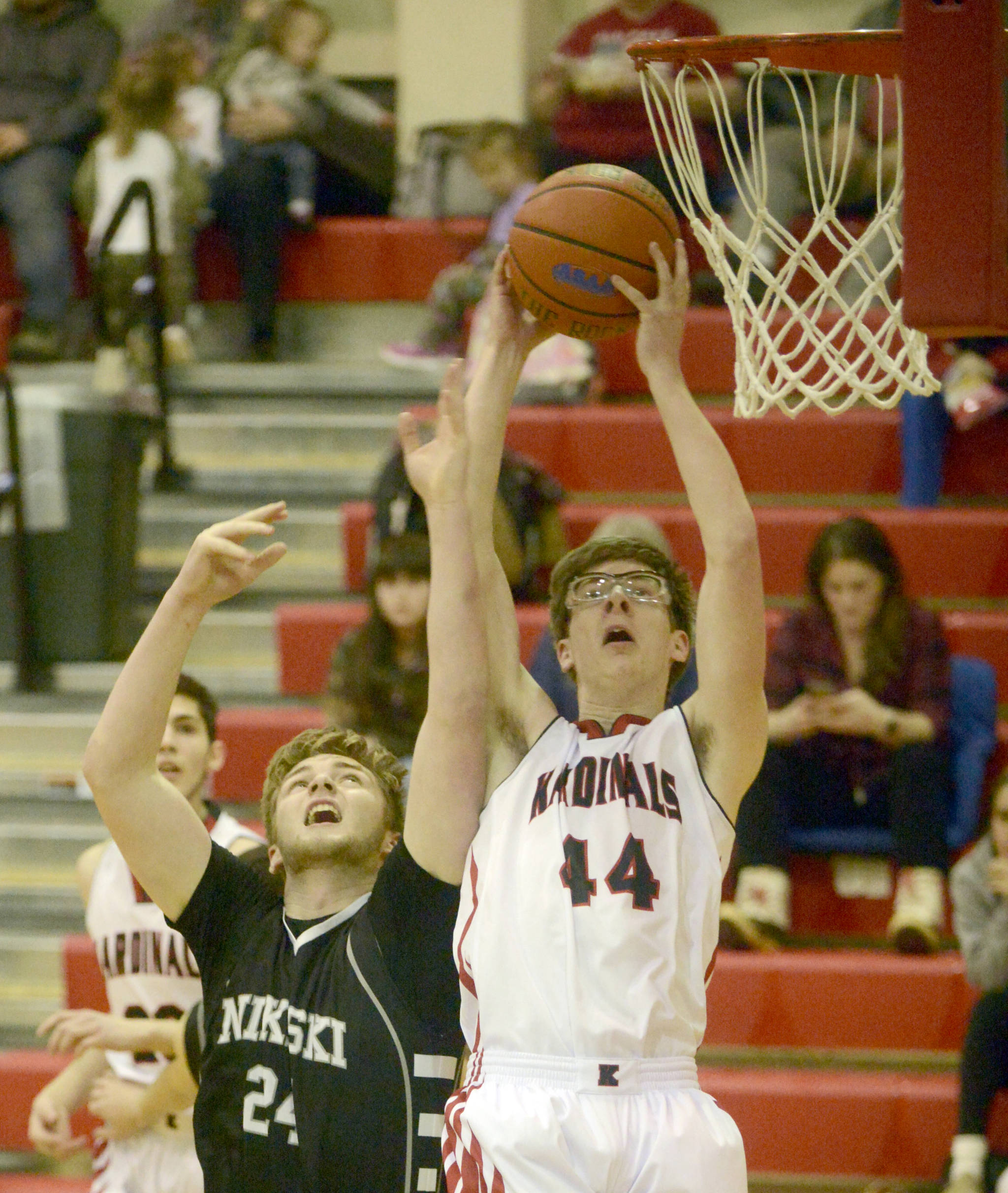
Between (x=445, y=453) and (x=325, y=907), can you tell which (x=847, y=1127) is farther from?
(x=445, y=453)

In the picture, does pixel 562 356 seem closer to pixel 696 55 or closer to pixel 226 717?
pixel 226 717

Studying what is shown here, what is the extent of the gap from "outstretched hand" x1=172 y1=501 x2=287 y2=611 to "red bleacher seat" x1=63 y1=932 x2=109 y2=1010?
269 centimetres

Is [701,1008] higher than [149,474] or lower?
lower

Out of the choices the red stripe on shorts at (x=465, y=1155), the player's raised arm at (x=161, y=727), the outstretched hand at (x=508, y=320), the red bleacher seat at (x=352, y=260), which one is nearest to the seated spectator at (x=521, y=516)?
the red bleacher seat at (x=352, y=260)

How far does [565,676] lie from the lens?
210 inches

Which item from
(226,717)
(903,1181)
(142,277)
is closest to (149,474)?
(142,277)

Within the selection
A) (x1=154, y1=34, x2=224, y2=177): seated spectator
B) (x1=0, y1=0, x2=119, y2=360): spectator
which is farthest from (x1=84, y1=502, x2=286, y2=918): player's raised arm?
(x1=154, y1=34, x2=224, y2=177): seated spectator

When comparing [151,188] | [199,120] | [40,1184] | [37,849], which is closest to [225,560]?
[40,1184]

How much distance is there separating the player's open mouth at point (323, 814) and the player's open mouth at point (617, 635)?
2.11 feet

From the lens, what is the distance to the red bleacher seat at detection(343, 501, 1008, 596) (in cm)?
636

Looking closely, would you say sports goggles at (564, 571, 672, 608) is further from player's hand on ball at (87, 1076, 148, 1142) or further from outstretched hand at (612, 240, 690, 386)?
player's hand on ball at (87, 1076, 148, 1142)

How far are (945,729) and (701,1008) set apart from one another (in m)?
2.73

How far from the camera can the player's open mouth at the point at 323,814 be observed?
10.7 feet

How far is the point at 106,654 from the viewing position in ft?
22.0
